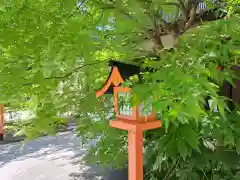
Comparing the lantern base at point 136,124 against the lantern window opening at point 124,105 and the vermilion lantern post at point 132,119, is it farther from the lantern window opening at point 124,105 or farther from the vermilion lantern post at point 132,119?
the lantern window opening at point 124,105

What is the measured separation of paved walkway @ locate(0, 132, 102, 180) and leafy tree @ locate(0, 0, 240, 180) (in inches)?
116

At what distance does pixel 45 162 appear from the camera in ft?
25.0

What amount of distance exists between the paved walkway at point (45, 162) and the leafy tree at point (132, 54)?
2.95 metres

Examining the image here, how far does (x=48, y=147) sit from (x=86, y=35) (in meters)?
7.82

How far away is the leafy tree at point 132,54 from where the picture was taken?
2213 mm

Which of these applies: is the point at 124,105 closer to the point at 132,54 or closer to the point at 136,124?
the point at 136,124

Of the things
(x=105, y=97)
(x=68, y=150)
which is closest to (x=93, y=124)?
(x=105, y=97)

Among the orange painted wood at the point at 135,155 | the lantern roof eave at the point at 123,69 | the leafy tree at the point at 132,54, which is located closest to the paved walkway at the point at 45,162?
the orange painted wood at the point at 135,155

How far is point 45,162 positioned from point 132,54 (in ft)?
18.0

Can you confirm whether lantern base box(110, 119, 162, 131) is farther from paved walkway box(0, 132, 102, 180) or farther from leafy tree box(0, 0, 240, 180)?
paved walkway box(0, 132, 102, 180)

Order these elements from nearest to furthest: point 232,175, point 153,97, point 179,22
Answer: point 153,97
point 179,22
point 232,175

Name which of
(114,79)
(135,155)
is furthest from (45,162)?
(114,79)

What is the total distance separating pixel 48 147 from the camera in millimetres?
9539

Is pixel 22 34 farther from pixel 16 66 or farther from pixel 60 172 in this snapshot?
pixel 60 172
